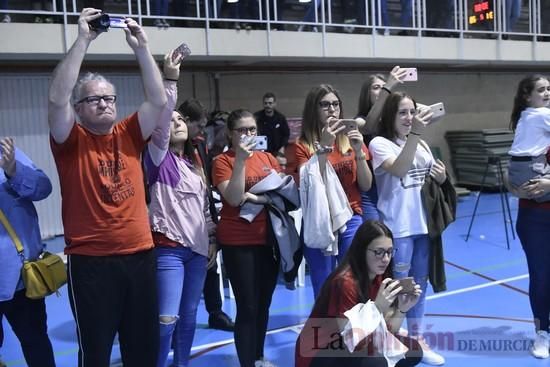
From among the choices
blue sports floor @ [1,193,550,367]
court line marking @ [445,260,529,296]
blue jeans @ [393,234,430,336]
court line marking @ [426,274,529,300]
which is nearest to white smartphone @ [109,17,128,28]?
blue jeans @ [393,234,430,336]

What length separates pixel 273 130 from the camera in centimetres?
859

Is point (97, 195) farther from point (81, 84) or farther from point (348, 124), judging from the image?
point (348, 124)

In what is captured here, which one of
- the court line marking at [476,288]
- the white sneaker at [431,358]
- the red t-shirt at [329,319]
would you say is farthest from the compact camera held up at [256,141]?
the court line marking at [476,288]

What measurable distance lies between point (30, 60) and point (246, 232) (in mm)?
5826

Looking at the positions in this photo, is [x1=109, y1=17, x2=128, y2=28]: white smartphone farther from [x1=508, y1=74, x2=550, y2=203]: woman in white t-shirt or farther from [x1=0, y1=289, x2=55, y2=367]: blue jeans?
[x1=508, y1=74, x2=550, y2=203]: woman in white t-shirt

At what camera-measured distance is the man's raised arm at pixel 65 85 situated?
2.14m

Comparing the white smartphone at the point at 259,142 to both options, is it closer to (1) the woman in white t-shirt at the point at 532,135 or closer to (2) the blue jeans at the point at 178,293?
(2) the blue jeans at the point at 178,293

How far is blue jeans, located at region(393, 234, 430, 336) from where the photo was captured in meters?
3.33

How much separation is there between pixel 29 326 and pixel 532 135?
120 inches

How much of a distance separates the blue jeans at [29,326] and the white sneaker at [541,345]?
9.25ft

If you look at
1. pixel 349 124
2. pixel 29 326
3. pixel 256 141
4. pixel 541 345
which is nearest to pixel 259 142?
pixel 256 141

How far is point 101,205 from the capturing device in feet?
7.44

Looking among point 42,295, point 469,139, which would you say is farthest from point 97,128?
point 469,139

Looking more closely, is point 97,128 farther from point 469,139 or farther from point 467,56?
point 469,139
